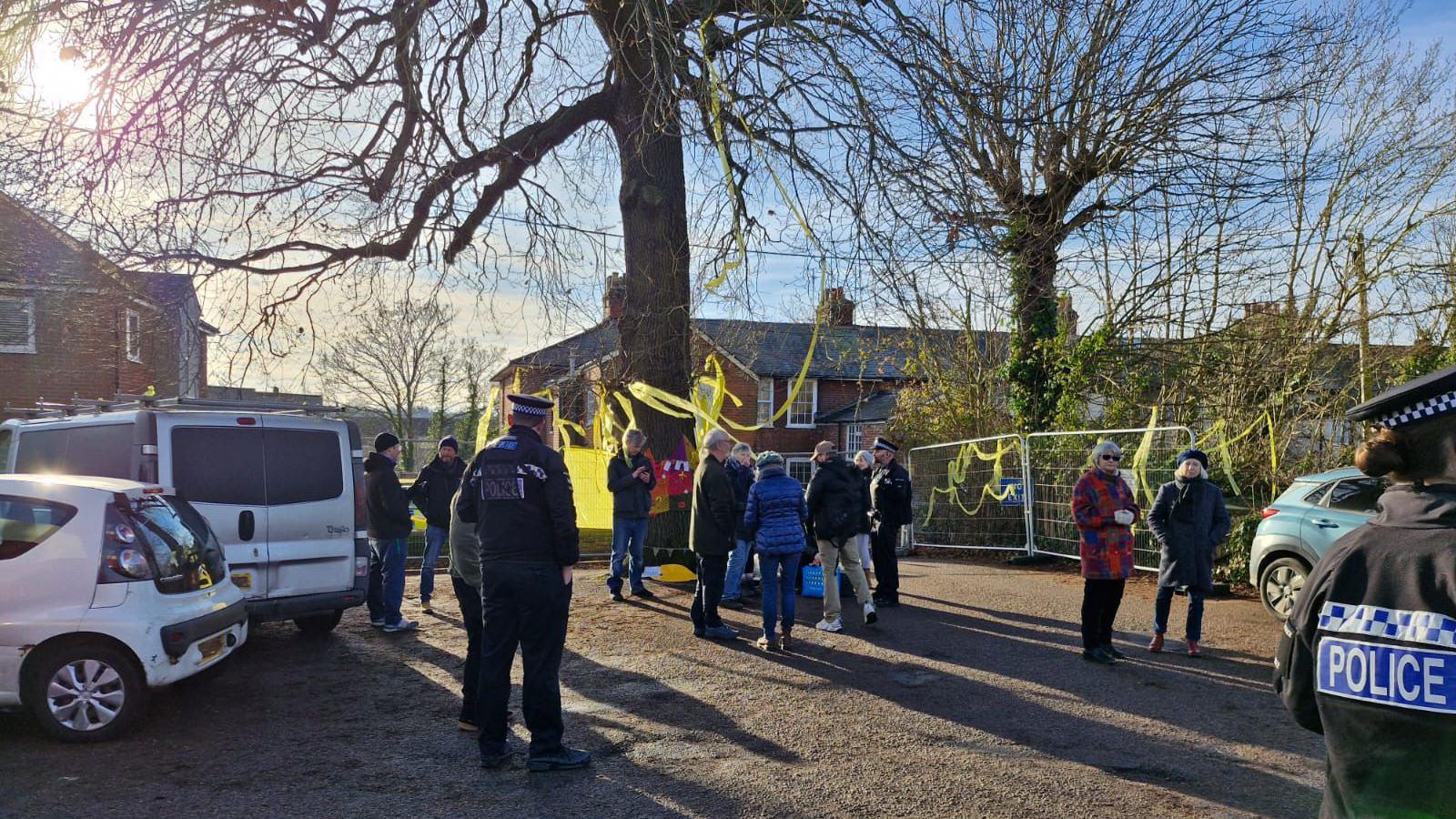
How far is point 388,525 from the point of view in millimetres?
8758

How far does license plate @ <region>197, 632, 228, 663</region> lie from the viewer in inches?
232

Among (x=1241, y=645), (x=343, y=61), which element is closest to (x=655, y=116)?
(x=343, y=61)

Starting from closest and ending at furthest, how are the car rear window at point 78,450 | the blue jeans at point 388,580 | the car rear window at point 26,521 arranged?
the car rear window at point 26,521, the car rear window at point 78,450, the blue jeans at point 388,580

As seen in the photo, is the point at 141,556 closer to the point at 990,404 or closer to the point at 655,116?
→ the point at 655,116

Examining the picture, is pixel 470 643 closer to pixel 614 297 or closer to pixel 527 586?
pixel 527 586

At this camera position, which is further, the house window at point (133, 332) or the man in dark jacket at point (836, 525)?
the house window at point (133, 332)

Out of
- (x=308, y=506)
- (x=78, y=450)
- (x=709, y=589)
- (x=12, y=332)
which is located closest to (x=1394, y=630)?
(x=709, y=589)

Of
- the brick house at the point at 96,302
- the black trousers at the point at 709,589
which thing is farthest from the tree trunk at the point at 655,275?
the brick house at the point at 96,302

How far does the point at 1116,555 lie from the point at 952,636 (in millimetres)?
1864

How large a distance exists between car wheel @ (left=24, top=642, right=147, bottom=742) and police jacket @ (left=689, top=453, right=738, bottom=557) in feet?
14.0

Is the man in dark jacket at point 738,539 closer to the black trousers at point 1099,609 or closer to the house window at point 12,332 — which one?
the black trousers at point 1099,609

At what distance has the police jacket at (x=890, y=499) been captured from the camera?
392 inches

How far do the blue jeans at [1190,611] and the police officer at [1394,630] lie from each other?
5687 mm

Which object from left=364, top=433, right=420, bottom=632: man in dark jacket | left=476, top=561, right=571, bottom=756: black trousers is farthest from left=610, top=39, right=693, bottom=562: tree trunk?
left=476, top=561, right=571, bottom=756: black trousers
